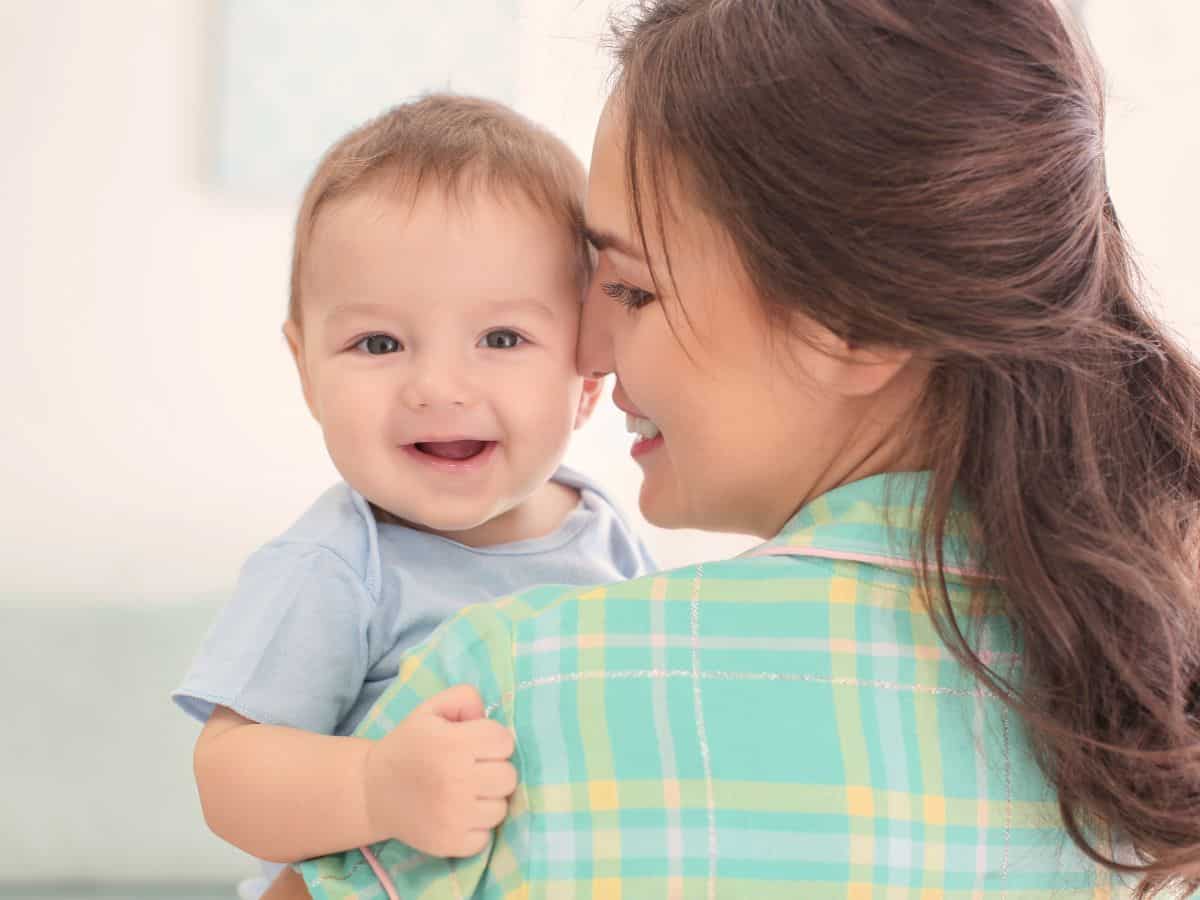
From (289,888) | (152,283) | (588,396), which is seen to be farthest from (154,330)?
(289,888)

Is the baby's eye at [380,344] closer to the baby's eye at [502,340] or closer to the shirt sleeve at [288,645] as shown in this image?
the baby's eye at [502,340]

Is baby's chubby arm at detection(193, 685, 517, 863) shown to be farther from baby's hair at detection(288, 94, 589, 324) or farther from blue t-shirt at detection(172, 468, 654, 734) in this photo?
baby's hair at detection(288, 94, 589, 324)

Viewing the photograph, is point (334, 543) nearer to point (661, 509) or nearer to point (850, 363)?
point (661, 509)

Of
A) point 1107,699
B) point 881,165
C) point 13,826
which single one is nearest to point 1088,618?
point 1107,699

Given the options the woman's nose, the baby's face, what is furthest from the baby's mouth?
the woman's nose

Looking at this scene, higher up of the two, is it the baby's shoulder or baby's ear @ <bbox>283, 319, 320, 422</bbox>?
baby's ear @ <bbox>283, 319, 320, 422</bbox>

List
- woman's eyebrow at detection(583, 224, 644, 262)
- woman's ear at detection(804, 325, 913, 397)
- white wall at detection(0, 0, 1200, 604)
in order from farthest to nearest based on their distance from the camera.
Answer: white wall at detection(0, 0, 1200, 604)
woman's eyebrow at detection(583, 224, 644, 262)
woman's ear at detection(804, 325, 913, 397)

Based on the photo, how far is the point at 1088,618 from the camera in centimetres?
108

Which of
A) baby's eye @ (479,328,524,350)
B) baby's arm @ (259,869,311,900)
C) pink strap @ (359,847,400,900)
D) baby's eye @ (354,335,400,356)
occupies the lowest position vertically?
baby's arm @ (259,869,311,900)

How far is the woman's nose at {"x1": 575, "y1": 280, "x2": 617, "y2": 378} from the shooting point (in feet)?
4.71

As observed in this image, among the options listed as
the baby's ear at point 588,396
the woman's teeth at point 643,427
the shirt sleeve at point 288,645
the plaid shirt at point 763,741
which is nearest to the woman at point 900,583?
the plaid shirt at point 763,741

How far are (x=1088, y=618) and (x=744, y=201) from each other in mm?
412

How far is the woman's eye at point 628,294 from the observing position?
1280 millimetres

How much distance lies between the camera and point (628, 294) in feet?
4.27
